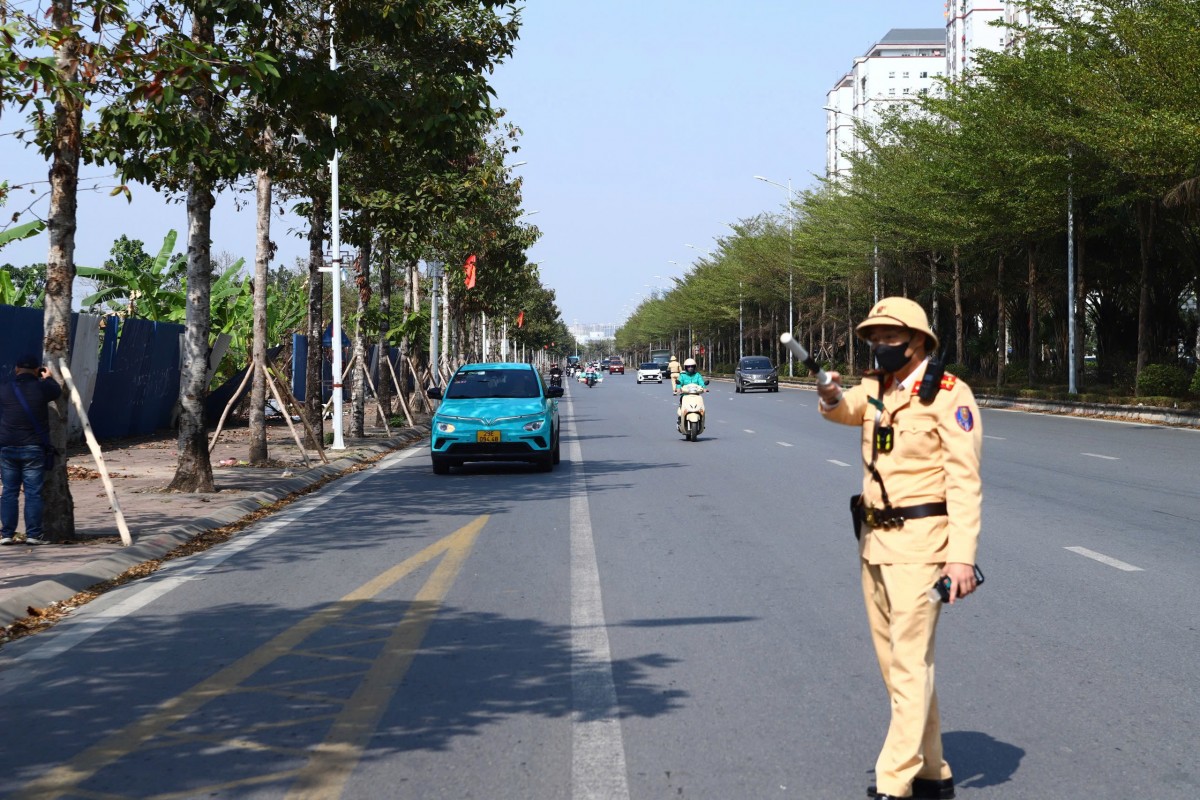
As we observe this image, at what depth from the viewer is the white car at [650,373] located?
9394 cm

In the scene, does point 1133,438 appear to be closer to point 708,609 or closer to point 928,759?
point 708,609

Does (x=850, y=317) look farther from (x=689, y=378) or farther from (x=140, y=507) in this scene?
(x=140, y=507)

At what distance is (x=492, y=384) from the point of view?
2123 cm

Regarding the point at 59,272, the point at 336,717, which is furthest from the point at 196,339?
the point at 336,717

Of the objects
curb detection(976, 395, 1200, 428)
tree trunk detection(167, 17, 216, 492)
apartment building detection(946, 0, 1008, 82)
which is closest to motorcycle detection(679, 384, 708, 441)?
curb detection(976, 395, 1200, 428)

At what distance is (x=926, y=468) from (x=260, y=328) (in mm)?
17281

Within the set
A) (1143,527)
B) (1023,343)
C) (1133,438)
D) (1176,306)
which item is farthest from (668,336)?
(1143,527)

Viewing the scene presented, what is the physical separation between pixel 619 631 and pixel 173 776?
10.7 ft

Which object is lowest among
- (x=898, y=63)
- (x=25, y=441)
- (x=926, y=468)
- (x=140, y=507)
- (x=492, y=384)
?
(x=140, y=507)

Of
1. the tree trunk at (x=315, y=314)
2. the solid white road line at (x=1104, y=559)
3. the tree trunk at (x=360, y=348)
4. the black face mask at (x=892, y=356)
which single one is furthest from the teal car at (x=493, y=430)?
the black face mask at (x=892, y=356)

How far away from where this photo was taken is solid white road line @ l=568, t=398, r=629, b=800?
17.0ft

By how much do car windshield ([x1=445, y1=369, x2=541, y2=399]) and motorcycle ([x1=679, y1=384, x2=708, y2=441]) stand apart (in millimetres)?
6008

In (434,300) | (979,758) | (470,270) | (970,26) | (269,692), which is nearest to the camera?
(979,758)

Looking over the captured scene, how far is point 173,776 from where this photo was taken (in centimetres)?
529
